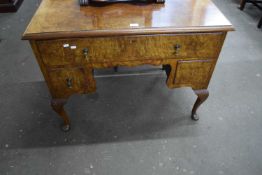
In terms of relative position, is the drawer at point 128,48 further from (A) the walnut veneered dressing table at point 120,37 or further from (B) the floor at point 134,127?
(B) the floor at point 134,127

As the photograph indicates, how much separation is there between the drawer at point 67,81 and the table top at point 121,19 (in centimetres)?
22

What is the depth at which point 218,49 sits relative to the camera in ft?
3.66

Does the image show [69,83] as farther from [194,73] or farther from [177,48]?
[194,73]

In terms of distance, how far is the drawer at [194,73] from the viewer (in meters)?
1.17

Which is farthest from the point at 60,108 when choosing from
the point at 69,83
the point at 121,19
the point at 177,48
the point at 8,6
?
the point at 8,6

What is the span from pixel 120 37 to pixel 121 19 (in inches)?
4.4

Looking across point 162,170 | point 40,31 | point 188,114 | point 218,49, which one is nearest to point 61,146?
point 162,170

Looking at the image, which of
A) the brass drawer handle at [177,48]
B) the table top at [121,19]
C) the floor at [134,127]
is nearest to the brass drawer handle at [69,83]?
the table top at [121,19]

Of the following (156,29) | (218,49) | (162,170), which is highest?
(156,29)

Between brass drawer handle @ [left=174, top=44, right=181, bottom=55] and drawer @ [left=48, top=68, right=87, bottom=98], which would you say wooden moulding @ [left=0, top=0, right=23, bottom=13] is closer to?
drawer @ [left=48, top=68, right=87, bottom=98]

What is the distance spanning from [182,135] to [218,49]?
668mm

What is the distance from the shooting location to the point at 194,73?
1229mm

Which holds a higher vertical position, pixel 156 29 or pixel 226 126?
pixel 156 29

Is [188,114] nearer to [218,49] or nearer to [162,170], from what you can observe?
[162,170]
